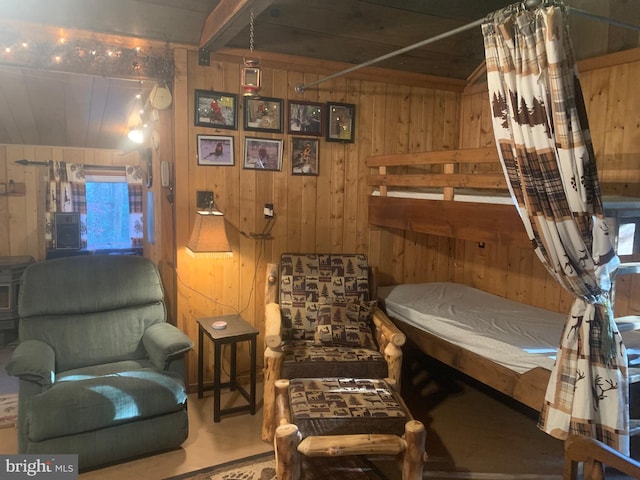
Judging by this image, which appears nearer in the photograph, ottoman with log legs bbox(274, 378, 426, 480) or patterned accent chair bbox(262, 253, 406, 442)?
ottoman with log legs bbox(274, 378, 426, 480)

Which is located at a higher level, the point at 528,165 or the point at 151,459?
the point at 528,165

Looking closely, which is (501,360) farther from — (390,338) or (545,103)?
(545,103)

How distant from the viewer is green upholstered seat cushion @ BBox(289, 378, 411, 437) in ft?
7.43

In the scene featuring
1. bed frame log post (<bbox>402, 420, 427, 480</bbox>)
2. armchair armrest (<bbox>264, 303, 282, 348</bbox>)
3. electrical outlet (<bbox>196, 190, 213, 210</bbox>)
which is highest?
electrical outlet (<bbox>196, 190, 213, 210</bbox>)

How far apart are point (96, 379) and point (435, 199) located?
223 cm

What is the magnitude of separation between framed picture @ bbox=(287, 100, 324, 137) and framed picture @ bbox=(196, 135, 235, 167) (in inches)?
19.4

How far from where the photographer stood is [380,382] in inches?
107

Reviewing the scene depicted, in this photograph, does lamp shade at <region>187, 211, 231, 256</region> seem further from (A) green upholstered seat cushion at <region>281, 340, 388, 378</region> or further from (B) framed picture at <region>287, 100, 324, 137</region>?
(B) framed picture at <region>287, 100, 324, 137</region>

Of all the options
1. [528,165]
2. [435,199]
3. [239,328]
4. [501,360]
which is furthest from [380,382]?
[528,165]

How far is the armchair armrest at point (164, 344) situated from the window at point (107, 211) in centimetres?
316

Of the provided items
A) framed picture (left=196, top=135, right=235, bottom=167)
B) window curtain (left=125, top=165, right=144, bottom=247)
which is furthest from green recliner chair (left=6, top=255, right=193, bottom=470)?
window curtain (left=125, top=165, right=144, bottom=247)

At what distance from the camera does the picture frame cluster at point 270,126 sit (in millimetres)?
3373

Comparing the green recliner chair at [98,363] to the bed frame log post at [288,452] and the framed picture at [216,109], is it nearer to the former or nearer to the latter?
the bed frame log post at [288,452]

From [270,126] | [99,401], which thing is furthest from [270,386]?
[270,126]
